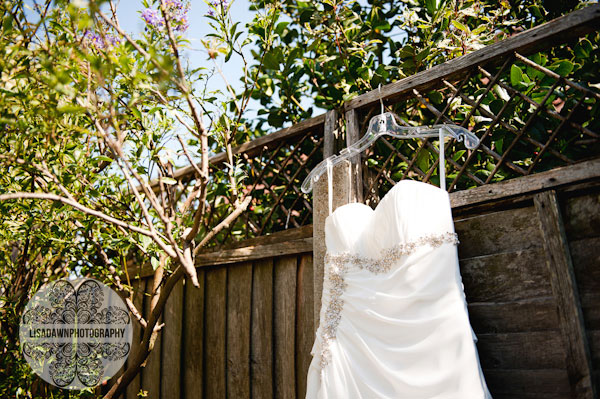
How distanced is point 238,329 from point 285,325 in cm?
31

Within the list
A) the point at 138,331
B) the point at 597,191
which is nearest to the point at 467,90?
the point at 597,191

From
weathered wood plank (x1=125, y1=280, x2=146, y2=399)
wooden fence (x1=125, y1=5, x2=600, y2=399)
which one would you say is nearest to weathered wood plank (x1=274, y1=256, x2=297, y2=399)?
wooden fence (x1=125, y1=5, x2=600, y2=399)

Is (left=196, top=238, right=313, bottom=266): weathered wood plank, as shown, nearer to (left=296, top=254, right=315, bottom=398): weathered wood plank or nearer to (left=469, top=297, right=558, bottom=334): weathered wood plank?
(left=296, top=254, right=315, bottom=398): weathered wood plank

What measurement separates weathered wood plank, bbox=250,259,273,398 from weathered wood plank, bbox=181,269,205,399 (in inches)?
15.0

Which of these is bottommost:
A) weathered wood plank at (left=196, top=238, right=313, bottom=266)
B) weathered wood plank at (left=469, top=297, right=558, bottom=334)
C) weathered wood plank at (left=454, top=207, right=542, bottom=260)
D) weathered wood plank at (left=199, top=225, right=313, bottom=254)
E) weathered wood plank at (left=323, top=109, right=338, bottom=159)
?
weathered wood plank at (left=469, top=297, right=558, bottom=334)

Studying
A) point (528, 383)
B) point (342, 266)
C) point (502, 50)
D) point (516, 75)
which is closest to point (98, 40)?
point (342, 266)

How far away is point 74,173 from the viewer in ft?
6.83

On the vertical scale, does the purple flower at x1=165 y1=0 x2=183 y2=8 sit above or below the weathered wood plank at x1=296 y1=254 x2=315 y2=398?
above

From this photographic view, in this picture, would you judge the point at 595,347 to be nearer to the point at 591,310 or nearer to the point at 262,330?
the point at 591,310

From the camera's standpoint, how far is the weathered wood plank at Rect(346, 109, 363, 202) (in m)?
2.15

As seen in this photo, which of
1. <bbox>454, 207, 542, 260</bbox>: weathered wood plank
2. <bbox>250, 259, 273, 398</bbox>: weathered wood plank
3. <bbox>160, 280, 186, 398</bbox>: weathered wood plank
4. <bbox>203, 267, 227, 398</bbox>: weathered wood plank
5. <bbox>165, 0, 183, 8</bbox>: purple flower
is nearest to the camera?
<bbox>454, 207, 542, 260</bbox>: weathered wood plank

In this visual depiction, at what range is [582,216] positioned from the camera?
60.1 inches

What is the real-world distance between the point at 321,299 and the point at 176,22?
1.27 metres

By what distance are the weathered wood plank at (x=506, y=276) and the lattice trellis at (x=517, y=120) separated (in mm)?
304
